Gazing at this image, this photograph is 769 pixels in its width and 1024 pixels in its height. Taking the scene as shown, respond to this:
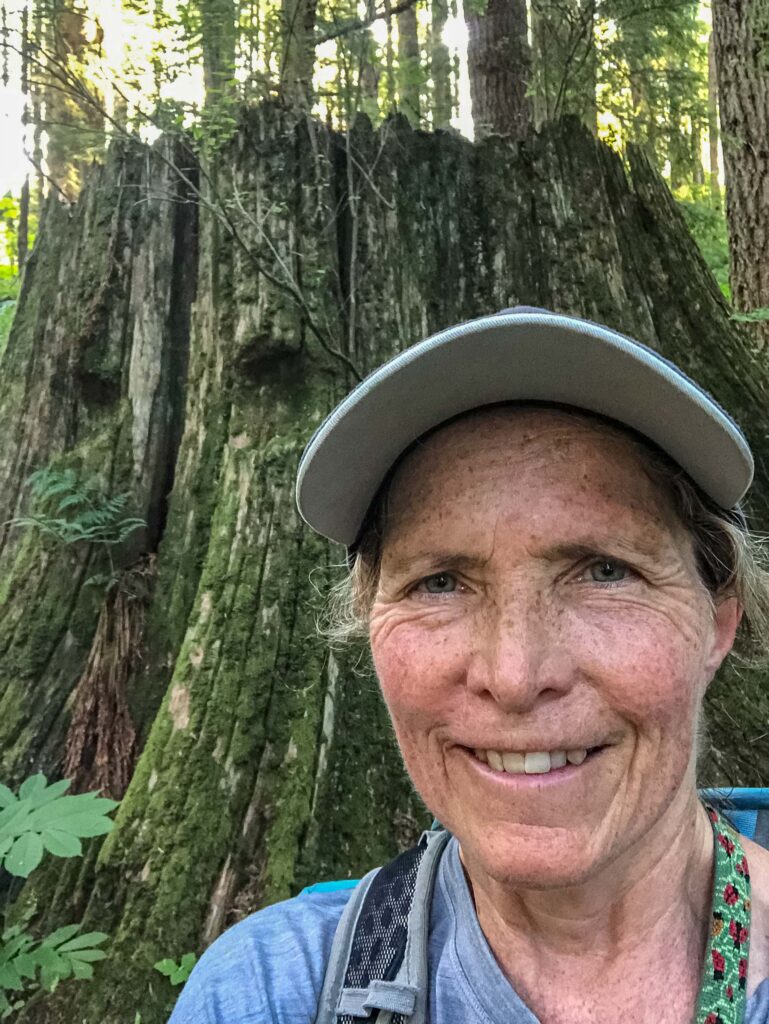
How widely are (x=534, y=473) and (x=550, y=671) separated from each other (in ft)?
1.07

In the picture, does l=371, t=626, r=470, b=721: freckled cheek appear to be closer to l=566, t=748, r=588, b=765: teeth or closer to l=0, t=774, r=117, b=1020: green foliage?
l=566, t=748, r=588, b=765: teeth

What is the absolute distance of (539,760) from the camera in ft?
4.03

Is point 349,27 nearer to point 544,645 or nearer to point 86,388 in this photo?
point 86,388

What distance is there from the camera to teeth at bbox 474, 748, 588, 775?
123cm

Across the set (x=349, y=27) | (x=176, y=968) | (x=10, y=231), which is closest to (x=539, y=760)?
(x=176, y=968)

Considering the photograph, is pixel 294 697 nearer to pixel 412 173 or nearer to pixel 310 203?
pixel 310 203

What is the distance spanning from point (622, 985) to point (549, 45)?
433cm

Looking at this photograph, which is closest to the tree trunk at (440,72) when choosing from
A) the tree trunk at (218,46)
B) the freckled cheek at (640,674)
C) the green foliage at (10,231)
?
the tree trunk at (218,46)

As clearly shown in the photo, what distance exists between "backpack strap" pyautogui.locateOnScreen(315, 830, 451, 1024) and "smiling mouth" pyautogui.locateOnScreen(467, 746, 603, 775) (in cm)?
34

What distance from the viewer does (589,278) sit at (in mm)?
3490

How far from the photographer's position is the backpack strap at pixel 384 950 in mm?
1223

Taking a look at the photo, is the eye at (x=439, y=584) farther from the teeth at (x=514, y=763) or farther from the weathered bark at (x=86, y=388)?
the weathered bark at (x=86, y=388)

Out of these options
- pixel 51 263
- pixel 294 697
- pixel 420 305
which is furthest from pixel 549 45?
pixel 294 697

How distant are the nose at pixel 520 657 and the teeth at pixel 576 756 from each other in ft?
0.35
